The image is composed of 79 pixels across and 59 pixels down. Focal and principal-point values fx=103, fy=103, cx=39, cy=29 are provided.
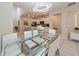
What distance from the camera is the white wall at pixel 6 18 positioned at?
133cm

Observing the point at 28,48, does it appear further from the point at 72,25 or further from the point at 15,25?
the point at 72,25

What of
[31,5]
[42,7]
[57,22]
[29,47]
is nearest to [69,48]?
[57,22]

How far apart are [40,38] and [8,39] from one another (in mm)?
454

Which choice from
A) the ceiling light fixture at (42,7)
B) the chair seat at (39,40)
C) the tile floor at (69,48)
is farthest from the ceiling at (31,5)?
the tile floor at (69,48)

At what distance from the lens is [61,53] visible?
1410mm

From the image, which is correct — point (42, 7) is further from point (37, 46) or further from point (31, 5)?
point (37, 46)

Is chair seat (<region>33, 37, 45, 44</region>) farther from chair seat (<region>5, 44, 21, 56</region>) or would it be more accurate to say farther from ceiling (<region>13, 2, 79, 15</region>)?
ceiling (<region>13, 2, 79, 15</region>)

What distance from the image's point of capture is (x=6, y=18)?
1.33 m

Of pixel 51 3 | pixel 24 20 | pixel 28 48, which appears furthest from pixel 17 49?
pixel 51 3

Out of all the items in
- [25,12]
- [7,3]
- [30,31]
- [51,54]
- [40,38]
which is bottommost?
[51,54]

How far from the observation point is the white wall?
1.33 meters

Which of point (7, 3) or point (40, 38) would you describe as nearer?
point (7, 3)

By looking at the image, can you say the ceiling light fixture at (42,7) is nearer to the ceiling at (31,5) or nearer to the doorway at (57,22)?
the ceiling at (31,5)

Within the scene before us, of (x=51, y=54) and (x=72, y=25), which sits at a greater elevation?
(x=72, y=25)
